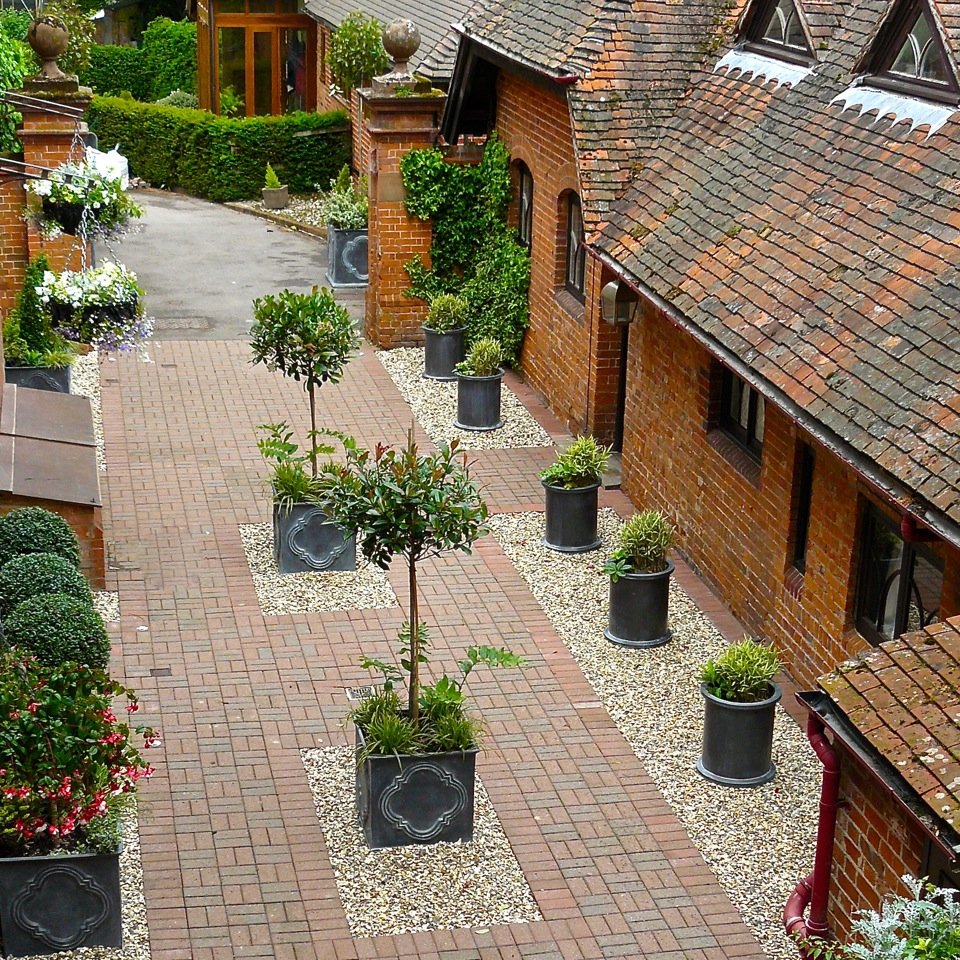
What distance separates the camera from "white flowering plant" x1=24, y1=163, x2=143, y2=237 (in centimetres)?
1178

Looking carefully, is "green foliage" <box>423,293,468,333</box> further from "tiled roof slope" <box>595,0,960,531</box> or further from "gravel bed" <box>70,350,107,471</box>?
"tiled roof slope" <box>595,0,960,531</box>

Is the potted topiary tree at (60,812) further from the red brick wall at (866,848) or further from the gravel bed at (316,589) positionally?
the gravel bed at (316,589)

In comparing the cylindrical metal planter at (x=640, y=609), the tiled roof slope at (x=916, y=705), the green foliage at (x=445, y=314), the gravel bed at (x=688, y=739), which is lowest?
the gravel bed at (x=688, y=739)

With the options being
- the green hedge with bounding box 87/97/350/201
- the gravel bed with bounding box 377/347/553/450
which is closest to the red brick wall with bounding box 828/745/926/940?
the gravel bed with bounding box 377/347/553/450

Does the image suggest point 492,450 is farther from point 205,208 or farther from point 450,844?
point 205,208

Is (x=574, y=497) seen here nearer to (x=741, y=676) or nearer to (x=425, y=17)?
(x=741, y=676)

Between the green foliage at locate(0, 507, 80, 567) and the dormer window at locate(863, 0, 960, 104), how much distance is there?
7099mm

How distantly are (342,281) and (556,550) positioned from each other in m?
10.1

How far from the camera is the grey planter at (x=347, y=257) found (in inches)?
872

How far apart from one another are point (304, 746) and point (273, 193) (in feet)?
63.7

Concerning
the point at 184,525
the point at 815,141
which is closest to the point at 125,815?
the point at 184,525

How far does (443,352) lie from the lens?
18.2 meters

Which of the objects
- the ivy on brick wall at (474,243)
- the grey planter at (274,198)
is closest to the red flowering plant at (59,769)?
the ivy on brick wall at (474,243)

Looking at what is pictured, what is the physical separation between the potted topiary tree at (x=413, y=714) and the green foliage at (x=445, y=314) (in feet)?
29.8
